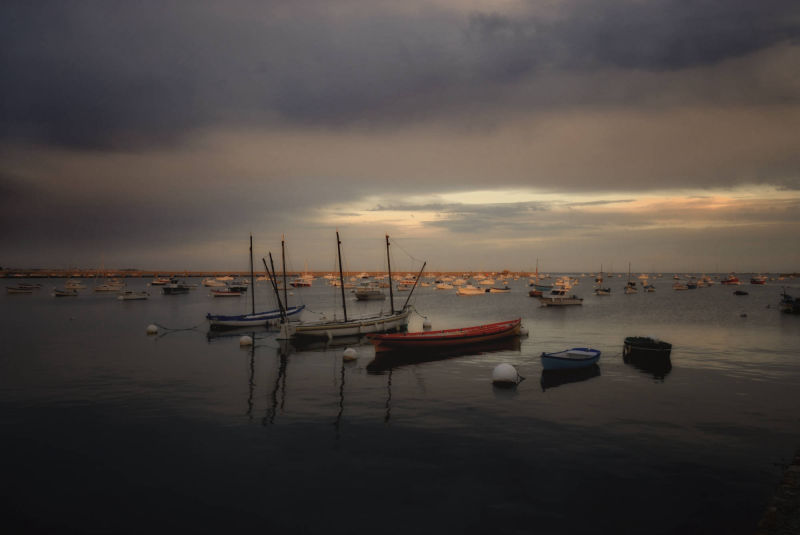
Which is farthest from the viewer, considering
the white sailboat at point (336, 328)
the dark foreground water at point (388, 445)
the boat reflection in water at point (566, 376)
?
the white sailboat at point (336, 328)

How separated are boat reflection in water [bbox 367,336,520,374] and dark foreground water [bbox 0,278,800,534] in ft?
2.21

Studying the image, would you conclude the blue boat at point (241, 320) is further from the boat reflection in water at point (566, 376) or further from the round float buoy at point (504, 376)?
the boat reflection in water at point (566, 376)

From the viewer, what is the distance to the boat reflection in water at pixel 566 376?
28094 millimetres

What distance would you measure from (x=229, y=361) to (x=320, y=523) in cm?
2613

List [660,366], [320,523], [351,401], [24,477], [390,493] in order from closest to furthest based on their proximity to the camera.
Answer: [320,523], [390,493], [24,477], [351,401], [660,366]

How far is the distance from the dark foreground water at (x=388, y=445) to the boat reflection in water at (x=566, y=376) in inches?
9.3

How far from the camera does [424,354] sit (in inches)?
1499

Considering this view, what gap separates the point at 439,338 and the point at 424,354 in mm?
1971

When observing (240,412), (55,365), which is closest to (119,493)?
(240,412)

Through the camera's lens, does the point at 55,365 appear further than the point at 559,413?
Yes

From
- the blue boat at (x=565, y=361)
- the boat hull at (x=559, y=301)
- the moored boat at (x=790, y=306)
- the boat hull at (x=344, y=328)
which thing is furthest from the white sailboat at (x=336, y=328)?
the moored boat at (x=790, y=306)

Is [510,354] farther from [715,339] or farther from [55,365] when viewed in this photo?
[55,365]

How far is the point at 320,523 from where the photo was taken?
12.8m

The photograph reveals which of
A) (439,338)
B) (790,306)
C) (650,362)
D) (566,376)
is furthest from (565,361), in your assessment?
(790,306)
